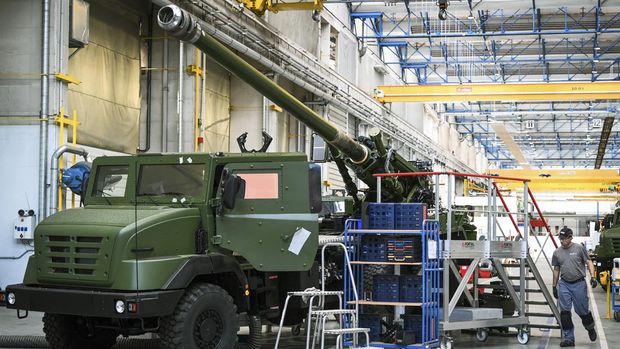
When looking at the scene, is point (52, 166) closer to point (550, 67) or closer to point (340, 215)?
point (340, 215)

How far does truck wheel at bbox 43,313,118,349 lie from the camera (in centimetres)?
952

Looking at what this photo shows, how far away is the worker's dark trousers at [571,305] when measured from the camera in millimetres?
12594

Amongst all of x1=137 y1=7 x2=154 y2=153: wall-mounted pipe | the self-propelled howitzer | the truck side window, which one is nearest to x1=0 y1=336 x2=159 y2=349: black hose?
the truck side window

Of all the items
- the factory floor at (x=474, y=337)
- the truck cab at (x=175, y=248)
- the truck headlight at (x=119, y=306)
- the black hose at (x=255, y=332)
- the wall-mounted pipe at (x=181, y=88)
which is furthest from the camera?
the wall-mounted pipe at (x=181, y=88)

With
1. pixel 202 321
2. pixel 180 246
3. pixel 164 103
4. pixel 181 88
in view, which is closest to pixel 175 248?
pixel 180 246

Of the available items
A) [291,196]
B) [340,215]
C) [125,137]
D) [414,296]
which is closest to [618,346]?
[414,296]

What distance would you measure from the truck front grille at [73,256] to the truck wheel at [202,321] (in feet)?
2.67

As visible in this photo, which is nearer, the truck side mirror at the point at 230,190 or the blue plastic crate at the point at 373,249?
the truck side mirror at the point at 230,190

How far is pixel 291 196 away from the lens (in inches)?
396

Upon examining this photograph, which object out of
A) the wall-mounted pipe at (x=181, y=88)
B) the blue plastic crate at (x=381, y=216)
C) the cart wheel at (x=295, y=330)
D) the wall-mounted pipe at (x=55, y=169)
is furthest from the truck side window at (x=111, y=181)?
the wall-mounted pipe at (x=181, y=88)

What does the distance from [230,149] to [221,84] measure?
1.93m

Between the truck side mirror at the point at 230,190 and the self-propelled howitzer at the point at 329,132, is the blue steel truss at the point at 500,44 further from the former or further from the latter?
the truck side mirror at the point at 230,190

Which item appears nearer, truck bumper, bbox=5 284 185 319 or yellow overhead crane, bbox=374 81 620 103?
truck bumper, bbox=5 284 185 319

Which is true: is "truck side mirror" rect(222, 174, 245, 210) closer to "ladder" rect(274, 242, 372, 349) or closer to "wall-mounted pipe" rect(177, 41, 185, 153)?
"ladder" rect(274, 242, 372, 349)
